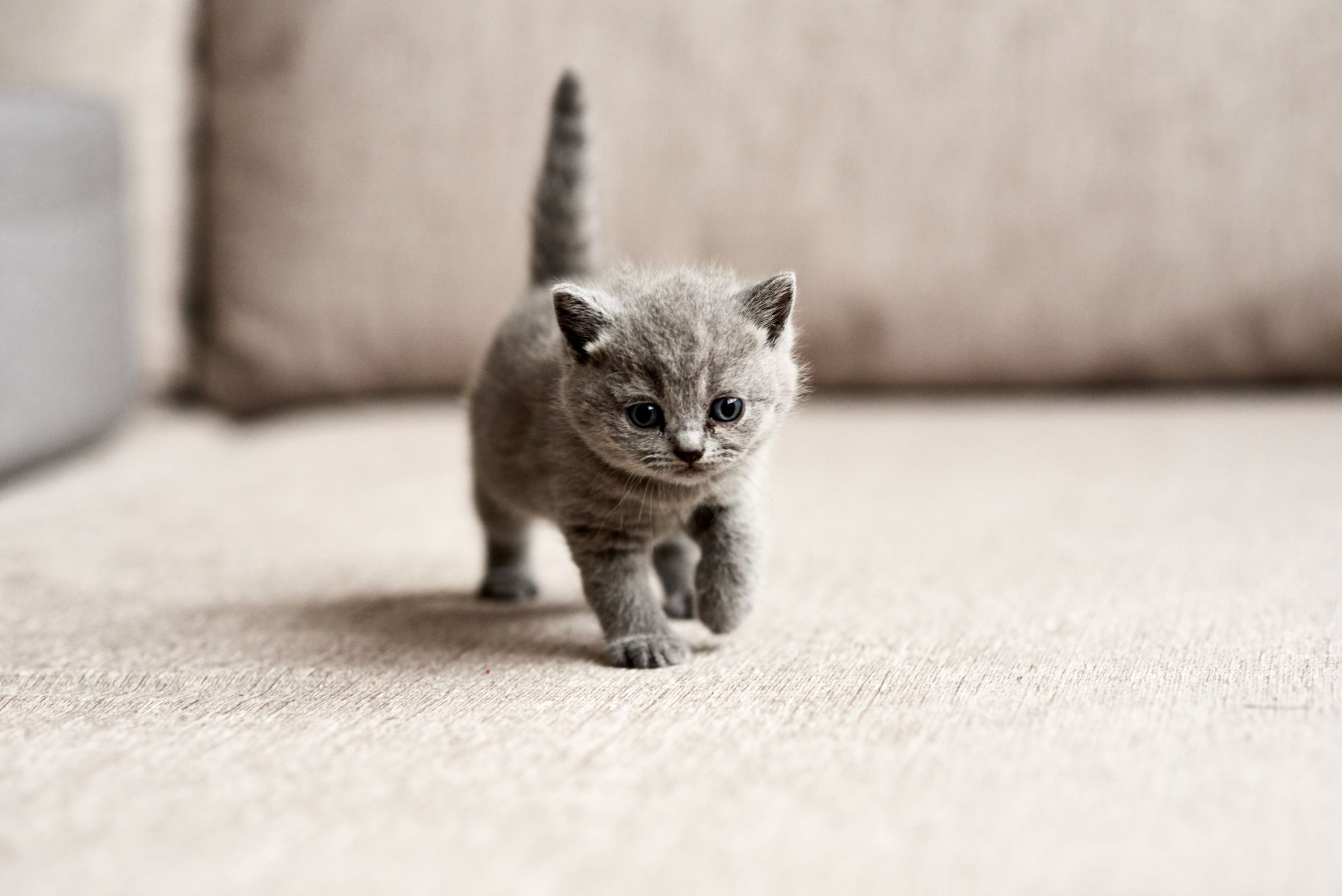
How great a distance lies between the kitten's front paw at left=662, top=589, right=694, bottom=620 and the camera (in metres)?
1.54

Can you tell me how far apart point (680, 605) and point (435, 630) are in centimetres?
28

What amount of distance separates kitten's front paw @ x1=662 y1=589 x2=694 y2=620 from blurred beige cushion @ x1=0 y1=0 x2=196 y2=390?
62.3 inches

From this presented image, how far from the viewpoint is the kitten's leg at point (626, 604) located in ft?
4.34

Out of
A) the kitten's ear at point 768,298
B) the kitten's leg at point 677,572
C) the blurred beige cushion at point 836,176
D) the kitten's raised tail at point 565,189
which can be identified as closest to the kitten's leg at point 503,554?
the kitten's leg at point 677,572

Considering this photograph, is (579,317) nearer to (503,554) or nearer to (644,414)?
(644,414)

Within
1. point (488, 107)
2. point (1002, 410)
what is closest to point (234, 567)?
point (488, 107)

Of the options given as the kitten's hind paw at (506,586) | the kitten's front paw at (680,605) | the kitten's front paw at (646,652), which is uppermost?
the kitten's front paw at (646,652)

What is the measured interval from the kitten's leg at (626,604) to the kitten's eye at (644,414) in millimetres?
152

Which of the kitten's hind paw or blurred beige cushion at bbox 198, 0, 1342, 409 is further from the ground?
blurred beige cushion at bbox 198, 0, 1342, 409

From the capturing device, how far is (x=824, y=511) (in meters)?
1.96

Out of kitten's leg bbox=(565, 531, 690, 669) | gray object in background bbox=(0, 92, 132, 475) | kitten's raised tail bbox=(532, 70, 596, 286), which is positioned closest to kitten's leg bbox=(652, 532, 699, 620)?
kitten's leg bbox=(565, 531, 690, 669)

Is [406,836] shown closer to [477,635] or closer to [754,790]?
[754,790]

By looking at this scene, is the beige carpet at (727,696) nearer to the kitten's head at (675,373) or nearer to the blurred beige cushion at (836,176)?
the kitten's head at (675,373)

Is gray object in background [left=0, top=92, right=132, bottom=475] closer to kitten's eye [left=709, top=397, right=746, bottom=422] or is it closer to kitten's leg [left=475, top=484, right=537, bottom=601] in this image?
kitten's leg [left=475, top=484, right=537, bottom=601]
